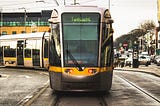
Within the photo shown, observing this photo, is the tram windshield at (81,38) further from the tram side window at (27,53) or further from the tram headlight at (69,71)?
the tram side window at (27,53)

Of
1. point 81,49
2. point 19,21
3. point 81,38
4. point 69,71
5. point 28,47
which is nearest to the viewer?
point 69,71

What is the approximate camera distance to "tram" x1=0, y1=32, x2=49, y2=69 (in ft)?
124

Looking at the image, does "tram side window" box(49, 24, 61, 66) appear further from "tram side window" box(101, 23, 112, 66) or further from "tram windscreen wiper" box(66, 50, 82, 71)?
"tram side window" box(101, 23, 112, 66)

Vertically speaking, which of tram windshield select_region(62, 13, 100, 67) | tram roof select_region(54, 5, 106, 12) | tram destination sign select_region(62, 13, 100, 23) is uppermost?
tram roof select_region(54, 5, 106, 12)

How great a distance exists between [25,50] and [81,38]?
76.7ft

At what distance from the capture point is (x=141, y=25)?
180375mm

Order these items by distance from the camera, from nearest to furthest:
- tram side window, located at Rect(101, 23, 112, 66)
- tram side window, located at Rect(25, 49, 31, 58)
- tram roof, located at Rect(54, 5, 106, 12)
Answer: tram side window, located at Rect(101, 23, 112, 66), tram roof, located at Rect(54, 5, 106, 12), tram side window, located at Rect(25, 49, 31, 58)

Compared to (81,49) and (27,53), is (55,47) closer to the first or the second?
(81,49)

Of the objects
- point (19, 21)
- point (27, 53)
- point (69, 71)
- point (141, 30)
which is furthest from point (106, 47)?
point (141, 30)

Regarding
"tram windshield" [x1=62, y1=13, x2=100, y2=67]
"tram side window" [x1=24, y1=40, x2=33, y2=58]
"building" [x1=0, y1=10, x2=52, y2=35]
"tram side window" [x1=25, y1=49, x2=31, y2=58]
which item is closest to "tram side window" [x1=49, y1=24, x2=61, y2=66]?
"tram windshield" [x1=62, y1=13, x2=100, y2=67]

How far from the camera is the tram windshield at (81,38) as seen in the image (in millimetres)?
17386

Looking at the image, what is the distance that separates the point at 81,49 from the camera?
17.6m

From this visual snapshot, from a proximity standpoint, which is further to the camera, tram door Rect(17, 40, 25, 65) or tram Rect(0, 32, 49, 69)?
tram door Rect(17, 40, 25, 65)

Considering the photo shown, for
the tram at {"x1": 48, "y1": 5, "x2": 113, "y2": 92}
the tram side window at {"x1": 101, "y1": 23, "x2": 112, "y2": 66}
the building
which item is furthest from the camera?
the building
